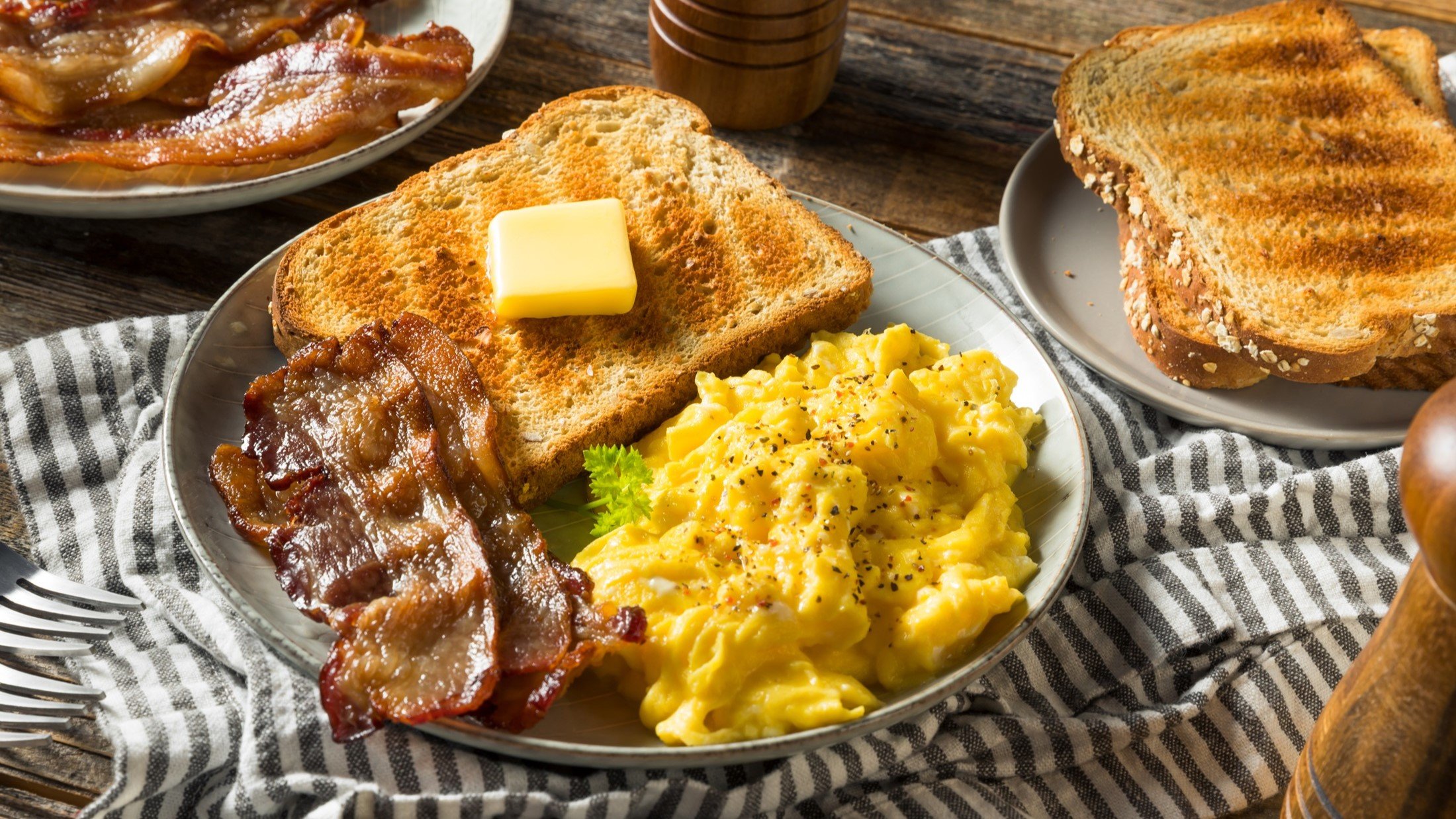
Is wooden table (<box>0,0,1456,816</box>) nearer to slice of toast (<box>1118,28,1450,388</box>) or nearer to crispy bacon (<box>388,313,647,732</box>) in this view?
slice of toast (<box>1118,28,1450,388</box>)

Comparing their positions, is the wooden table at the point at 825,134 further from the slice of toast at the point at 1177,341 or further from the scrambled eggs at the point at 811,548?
the scrambled eggs at the point at 811,548

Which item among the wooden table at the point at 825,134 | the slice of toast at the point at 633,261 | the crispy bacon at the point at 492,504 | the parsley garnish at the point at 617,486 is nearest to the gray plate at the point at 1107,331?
the wooden table at the point at 825,134

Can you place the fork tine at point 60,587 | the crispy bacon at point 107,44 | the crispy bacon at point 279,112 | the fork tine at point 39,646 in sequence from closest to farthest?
the fork tine at point 39,646
the fork tine at point 60,587
the crispy bacon at point 279,112
the crispy bacon at point 107,44

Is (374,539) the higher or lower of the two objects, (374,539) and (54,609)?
the higher

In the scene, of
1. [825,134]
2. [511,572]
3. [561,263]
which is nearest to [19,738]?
[511,572]

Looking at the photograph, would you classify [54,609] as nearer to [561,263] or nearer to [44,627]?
[44,627]

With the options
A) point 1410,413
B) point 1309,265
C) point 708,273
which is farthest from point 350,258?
point 1410,413

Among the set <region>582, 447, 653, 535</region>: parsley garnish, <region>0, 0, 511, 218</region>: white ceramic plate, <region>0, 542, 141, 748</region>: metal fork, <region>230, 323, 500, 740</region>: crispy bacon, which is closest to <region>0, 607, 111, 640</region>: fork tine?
<region>0, 542, 141, 748</region>: metal fork
